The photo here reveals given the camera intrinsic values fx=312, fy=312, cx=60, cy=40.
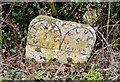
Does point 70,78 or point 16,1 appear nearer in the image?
point 70,78

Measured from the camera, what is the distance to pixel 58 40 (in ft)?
12.4

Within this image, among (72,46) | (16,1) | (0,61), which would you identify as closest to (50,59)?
→ (72,46)

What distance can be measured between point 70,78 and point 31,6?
1.19 meters

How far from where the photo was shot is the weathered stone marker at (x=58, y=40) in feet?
12.3

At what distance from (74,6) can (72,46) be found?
0.61 m

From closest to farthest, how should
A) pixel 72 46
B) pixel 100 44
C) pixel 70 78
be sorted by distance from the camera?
pixel 70 78 → pixel 72 46 → pixel 100 44

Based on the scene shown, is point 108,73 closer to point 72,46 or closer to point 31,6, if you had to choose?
point 72,46

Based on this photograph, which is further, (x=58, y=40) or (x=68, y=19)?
(x=68, y=19)

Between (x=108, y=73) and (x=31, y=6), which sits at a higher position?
(x=31, y=6)

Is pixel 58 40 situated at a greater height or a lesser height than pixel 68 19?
lesser

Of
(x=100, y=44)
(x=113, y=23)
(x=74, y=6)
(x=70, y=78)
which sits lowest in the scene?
(x=70, y=78)

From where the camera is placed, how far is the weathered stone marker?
375cm

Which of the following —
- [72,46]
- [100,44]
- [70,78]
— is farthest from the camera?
[100,44]

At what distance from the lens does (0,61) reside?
3680mm
